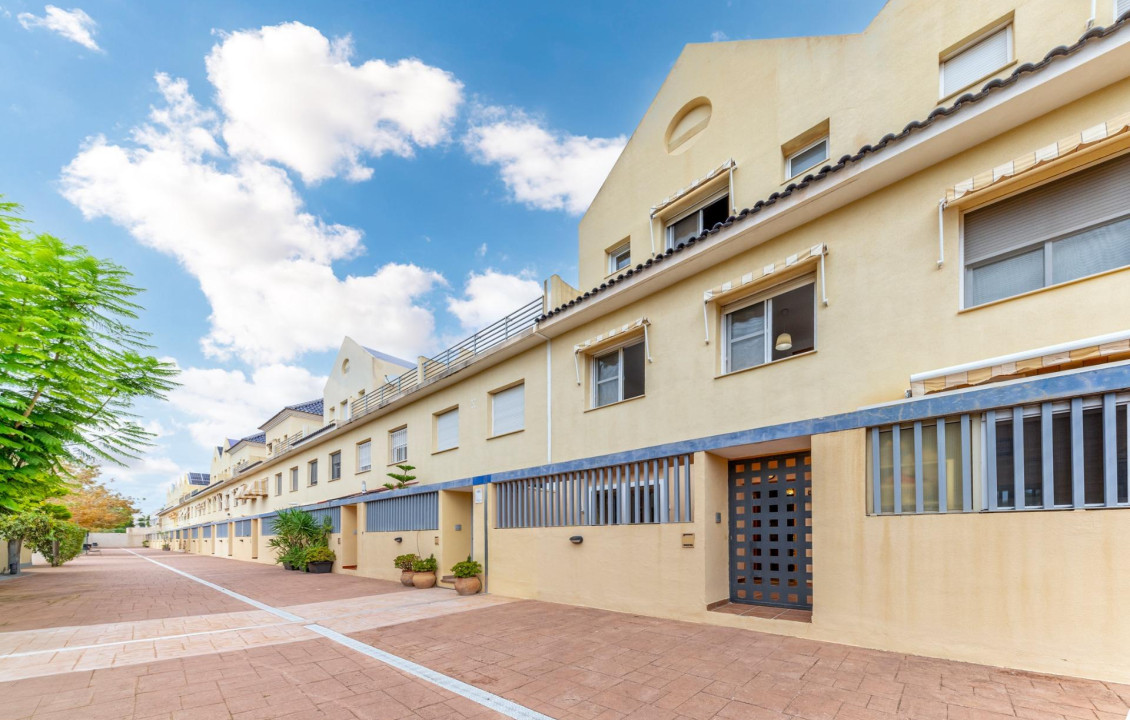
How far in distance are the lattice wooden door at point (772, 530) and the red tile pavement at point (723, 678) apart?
895 millimetres

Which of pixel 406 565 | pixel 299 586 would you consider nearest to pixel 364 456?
pixel 299 586

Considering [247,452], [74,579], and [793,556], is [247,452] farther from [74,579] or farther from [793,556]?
[793,556]

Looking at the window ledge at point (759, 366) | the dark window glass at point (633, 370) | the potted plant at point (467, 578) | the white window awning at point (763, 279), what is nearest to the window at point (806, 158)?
the white window awning at point (763, 279)

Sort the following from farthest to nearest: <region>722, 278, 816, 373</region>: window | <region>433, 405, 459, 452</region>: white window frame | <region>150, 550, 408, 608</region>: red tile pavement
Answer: <region>433, 405, 459, 452</region>: white window frame
<region>150, 550, 408, 608</region>: red tile pavement
<region>722, 278, 816, 373</region>: window

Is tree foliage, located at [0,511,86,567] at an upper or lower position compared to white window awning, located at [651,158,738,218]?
lower

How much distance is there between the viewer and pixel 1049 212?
5.19 meters

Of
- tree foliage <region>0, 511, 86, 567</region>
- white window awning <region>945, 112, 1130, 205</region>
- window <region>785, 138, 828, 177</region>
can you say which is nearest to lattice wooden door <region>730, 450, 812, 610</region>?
white window awning <region>945, 112, 1130, 205</region>

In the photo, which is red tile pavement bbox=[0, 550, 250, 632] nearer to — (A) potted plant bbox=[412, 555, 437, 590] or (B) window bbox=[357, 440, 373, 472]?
(A) potted plant bbox=[412, 555, 437, 590]

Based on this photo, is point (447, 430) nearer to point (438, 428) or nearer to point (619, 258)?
point (438, 428)

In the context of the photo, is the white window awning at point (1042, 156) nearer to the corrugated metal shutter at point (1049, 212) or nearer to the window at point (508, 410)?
the corrugated metal shutter at point (1049, 212)

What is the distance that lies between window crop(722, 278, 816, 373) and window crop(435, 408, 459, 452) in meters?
8.74

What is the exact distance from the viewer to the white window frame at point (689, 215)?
32.0ft

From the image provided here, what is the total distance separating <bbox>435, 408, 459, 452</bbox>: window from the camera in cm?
1433

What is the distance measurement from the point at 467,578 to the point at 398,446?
7249 mm
